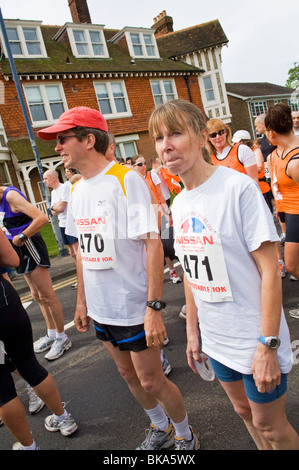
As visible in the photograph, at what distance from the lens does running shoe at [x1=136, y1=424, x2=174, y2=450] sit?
85.7 inches

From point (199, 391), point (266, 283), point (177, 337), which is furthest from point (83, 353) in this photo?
point (266, 283)

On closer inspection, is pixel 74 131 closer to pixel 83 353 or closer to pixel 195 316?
pixel 195 316

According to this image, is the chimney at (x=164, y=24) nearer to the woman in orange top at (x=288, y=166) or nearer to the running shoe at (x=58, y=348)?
the woman in orange top at (x=288, y=166)

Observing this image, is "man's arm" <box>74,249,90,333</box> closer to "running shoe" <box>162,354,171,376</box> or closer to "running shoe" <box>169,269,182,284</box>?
"running shoe" <box>162,354,171,376</box>

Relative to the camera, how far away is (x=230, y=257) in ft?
4.49

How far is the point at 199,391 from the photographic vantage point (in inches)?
108

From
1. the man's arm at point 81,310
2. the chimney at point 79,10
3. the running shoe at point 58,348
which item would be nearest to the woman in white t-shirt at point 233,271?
the man's arm at point 81,310

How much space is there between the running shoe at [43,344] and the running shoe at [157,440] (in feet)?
7.36

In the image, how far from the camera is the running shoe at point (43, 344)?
4043 mm

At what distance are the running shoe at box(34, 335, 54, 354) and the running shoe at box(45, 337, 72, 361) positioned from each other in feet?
0.61

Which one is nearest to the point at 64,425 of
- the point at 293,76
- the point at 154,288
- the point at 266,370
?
the point at 154,288

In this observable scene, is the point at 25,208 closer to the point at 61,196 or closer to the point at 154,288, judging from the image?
the point at 154,288

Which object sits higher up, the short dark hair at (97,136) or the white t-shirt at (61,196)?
the short dark hair at (97,136)
